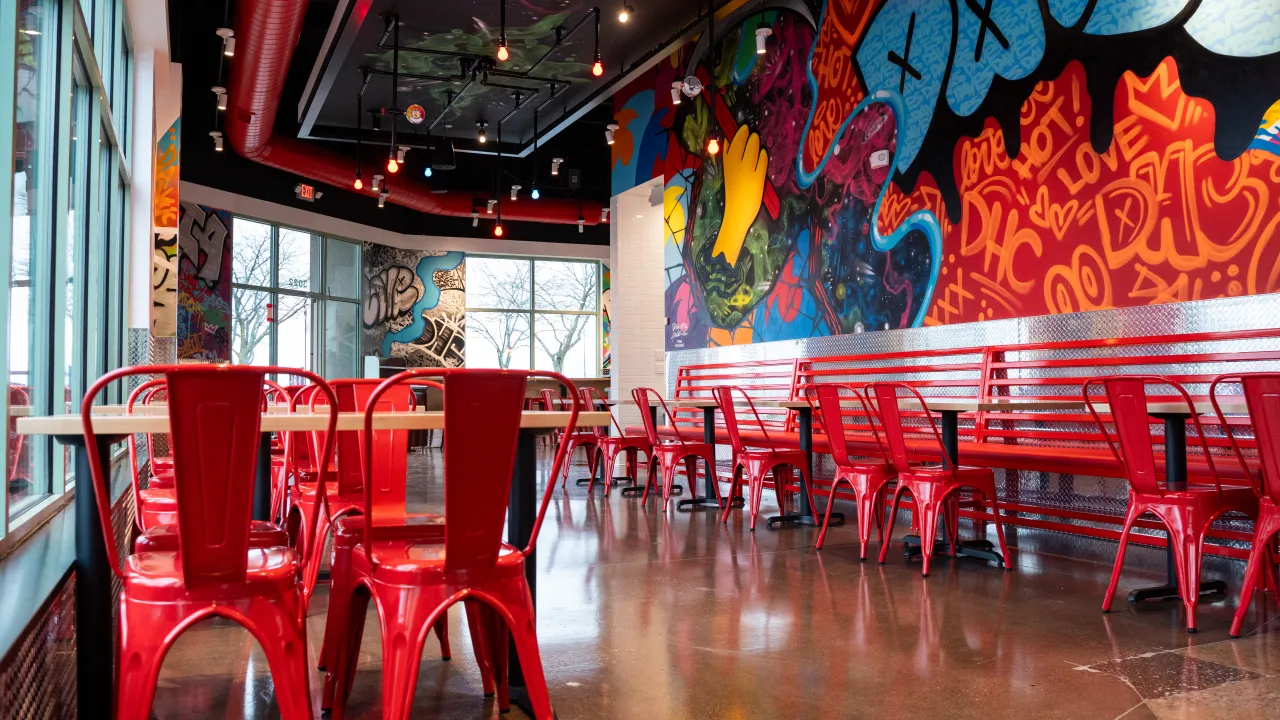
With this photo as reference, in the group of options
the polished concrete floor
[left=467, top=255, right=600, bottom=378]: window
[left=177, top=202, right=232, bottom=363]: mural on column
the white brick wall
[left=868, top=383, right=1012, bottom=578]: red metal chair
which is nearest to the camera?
the polished concrete floor

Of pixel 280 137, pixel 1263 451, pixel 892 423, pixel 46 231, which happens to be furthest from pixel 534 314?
pixel 1263 451

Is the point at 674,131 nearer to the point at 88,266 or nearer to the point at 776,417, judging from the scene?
the point at 776,417

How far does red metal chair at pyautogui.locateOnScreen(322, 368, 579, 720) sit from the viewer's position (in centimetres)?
202

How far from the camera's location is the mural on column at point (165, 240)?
8047 millimetres

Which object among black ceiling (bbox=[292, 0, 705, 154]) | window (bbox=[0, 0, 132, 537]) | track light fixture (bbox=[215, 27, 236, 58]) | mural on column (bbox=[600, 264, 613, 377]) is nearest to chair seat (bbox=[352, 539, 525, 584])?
window (bbox=[0, 0, 132, 537])

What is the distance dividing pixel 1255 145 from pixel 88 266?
604 centimetres

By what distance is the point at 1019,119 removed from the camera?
A: 609cm

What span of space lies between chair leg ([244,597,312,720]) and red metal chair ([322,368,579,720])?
6.8 inches

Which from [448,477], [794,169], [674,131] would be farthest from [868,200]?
[448,477]

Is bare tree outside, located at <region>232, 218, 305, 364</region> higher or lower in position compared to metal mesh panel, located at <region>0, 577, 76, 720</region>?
higher

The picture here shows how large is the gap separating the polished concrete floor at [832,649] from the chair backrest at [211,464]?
846 mm

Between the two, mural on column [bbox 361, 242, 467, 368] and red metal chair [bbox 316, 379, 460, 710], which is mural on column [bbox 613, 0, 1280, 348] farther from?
mural on column [bbox 361, 242, 467, 368]

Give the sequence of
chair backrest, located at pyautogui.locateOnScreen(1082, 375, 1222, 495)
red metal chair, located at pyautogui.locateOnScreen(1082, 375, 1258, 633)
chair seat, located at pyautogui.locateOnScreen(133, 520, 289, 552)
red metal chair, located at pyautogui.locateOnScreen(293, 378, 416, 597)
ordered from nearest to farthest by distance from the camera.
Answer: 1. chair seat, located at pyautogui.locateOnScreen(133, 520, 289, 552)
2. red metal chair, located at pyautogui.locateOnScreen(293, 378, 416, 597)
3. red metal chair, located at pyautogui.locateOnScreen(1082, 375, 1258, 633)
4. chair backrest, located at pyautogui.locateOnScreen(1082, 375, 1222, 495)

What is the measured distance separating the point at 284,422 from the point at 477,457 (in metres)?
0.44
